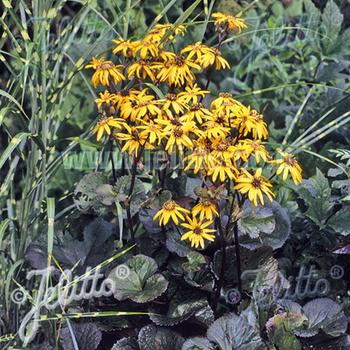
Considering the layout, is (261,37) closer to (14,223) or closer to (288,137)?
(288,137)

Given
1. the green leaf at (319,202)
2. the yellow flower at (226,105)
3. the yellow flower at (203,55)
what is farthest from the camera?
the green leaf at (319,202)

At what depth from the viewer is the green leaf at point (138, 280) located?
167 cm

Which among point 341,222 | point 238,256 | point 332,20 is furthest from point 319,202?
point 332,20

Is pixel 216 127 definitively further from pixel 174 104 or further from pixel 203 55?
pixel 203 55

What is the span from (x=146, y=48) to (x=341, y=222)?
658 mm

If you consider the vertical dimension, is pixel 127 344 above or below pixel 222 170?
below

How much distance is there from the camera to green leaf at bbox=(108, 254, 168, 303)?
167 centimetres

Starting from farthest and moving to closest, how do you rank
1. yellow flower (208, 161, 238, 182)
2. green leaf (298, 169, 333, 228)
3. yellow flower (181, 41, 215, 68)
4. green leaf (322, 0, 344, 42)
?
green leaf (322, 0, 344, 42) → green leaf (298, 169, 333, 228) → yellow flower (181, 41, 215, 68) → yellow flower (208, 161, 238, 182)

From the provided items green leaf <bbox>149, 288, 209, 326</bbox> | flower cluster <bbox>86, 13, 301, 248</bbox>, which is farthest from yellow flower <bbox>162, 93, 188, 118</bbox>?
green leaf <bbox>149, 288, 209, 326</bbox>

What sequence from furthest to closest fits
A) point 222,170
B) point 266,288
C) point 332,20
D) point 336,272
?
point 332,20 < point 336,272 < point 266,288 < point 222,170

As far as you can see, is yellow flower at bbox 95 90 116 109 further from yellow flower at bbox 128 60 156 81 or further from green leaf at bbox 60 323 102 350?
green leaf at bbox 60 323 102 350

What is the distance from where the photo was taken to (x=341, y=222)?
185 cm

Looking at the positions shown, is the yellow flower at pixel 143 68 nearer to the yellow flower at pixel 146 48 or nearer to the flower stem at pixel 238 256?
the yellow flower at pixel 146 48

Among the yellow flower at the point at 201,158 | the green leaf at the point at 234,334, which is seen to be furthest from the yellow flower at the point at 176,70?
the green leaf at the point at 234,334
